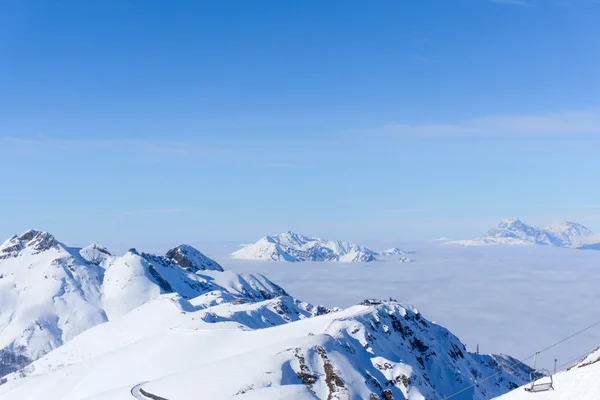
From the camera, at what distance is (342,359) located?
12325cm

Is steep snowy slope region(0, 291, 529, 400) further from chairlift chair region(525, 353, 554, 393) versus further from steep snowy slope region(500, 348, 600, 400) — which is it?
steep snowy slope region(500, 348, 600, 400)

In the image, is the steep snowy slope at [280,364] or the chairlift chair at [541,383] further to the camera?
the steep snowy slope at [280,364]

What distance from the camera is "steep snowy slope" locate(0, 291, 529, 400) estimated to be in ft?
340

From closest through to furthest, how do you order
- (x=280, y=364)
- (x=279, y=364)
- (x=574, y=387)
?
(x=574, y=387) → (x=279, y=364) → (x=280, y=364)

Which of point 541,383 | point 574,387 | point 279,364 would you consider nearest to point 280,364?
point 279,364

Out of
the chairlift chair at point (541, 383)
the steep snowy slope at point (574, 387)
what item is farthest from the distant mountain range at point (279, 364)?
the steep snowy slope at point (574, 387)

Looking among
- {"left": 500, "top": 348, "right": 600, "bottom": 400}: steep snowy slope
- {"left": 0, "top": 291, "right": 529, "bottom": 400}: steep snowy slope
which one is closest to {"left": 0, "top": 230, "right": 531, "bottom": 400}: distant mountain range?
{"left": 0, "top": 291, "right": 529, "bottom": 400}: steep snowy slope

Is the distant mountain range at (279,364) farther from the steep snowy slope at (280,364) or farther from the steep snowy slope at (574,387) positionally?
the steep snowy slope at (574,387)

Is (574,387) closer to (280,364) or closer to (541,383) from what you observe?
(541,383)

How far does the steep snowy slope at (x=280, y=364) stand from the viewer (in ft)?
340

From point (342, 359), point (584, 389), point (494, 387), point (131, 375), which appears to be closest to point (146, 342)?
point (131, 375)

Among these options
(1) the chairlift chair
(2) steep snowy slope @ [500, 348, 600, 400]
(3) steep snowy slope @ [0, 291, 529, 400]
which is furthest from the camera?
(3) steep snowy slope @ [0, 291, 529, 400]

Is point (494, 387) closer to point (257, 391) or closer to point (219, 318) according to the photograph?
point (219, 318)

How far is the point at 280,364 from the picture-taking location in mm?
109875
